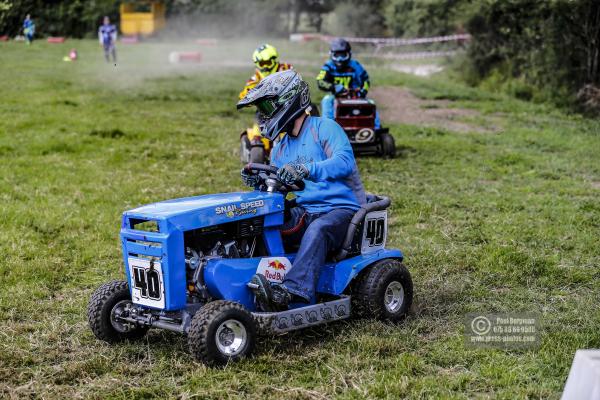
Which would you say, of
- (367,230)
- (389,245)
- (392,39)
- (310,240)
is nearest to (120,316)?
(310,240)

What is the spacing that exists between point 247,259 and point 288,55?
3595cm

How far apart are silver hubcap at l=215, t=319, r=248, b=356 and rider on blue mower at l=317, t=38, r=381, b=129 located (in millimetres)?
8924

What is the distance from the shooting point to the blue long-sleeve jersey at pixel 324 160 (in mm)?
6332

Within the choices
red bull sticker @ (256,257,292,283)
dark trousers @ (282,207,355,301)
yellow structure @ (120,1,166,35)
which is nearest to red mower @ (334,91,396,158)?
dark trousers @ (282,207,355,301)

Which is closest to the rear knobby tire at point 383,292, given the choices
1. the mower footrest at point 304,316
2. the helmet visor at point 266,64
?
the mower footrest at point 304,316

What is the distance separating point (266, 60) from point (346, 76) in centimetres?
214

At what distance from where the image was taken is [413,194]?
37.2 feet

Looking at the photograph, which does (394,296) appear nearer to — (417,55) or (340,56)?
(340,56)

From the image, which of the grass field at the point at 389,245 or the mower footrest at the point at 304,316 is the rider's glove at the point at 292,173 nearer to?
the mower footrest at the point at 304,316

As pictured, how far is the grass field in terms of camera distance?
537 centimetres

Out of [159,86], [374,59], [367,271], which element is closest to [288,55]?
[374,59]

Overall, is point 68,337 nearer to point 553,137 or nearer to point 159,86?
point 553,137

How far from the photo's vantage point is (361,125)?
554 inches

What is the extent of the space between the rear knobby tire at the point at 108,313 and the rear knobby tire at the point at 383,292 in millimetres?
1691
